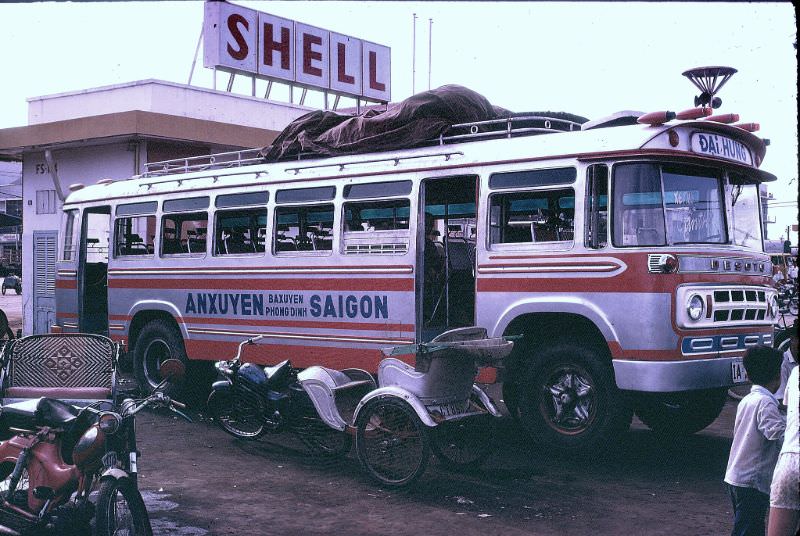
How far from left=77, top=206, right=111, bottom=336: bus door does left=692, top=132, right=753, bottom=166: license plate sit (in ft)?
27.8

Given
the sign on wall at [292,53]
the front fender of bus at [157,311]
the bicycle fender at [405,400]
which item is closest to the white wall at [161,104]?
the sign on wall at [292,53]

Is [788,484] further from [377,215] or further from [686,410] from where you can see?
[377,215]

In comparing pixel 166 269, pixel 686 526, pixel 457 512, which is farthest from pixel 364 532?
pixel 166 269

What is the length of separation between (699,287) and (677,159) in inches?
44.8

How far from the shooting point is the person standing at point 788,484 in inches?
144

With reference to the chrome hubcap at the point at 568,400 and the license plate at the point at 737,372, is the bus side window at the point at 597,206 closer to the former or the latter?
the chrome hubcap at the point at 568,400

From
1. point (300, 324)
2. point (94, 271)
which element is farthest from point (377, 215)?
point (94, 271)

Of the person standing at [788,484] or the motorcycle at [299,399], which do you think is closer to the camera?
the person standing at [788,484]

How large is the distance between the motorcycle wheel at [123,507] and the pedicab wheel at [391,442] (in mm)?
2386

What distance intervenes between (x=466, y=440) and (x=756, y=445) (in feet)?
11.0

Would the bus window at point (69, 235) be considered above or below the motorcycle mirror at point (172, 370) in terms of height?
above

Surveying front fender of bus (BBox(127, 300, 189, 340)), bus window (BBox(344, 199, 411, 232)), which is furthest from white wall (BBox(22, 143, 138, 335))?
bus window (BBox(344, 199, 411, 232))

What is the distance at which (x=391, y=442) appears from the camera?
6965 mm

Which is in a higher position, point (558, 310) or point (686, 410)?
point (558, 310)
